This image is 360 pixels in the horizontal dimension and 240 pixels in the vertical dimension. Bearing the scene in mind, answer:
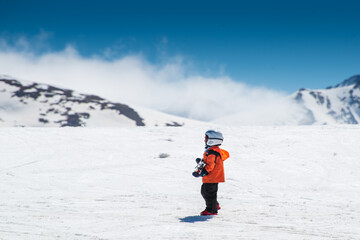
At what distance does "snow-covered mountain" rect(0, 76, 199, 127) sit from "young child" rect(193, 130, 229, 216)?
100 m

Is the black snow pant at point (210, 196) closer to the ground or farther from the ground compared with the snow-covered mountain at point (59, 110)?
closer to the ground

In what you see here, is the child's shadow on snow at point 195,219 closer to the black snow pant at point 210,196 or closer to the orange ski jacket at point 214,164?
the black snow pant at point 210,196

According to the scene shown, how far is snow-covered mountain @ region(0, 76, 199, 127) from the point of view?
10511cm

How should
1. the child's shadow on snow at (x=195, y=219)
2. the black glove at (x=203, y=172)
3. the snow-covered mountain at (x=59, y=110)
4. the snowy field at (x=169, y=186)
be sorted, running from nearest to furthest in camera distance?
1. the snowy field at (x=169, y=186)
2. the child's shadow on snow at (x=195, y=219)
3. the black glove at (x=203, y=172)
4. the snow-covered mountain at (x=59, y=110)

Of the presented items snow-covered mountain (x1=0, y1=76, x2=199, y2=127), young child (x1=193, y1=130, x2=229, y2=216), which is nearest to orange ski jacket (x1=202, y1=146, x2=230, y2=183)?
young child (x1=193, y1=130, x2=229, y2=216)

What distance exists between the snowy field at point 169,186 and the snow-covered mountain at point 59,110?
9162cm

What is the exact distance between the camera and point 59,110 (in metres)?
116

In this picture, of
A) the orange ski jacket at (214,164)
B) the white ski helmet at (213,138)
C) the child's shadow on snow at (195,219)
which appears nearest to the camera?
the child's shadow on snow at (195,219)

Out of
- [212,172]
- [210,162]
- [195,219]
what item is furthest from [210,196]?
[210,162]

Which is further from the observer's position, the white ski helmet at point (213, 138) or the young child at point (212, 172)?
the white ski helmet at point (213, 138)

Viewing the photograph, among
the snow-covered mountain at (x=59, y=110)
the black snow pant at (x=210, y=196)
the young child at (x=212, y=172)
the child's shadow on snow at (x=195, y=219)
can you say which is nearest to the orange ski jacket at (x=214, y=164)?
the young child at (x=212, y=172)

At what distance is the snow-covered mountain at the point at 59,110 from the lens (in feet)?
345

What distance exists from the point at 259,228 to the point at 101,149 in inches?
390

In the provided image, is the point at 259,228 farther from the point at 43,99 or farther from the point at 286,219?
the point at 43,99
